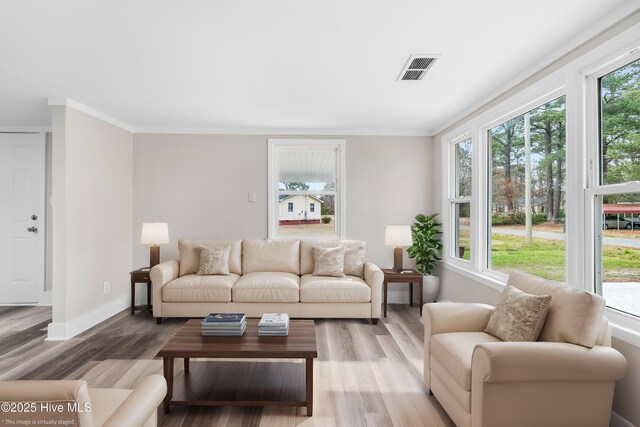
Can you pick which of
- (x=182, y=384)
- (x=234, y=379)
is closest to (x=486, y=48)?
(x=234, y=379)

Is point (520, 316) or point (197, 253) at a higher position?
point (197, 253)

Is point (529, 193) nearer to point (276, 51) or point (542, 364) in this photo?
point (542, 364)

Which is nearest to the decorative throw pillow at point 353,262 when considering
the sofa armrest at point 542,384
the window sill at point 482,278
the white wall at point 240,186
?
the white wall at point 240,186

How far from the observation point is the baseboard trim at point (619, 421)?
2.01 m

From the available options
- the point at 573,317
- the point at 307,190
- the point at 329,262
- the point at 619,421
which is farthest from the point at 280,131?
the point at 619,421

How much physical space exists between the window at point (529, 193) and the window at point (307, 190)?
7.11ft

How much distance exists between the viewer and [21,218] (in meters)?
5.01

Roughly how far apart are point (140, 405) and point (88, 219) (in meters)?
3.49

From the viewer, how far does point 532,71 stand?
2.91 meters

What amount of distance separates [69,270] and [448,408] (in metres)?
3.82

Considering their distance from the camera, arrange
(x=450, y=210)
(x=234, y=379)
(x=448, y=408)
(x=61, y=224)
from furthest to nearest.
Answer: (x=450, y=210), (x=61, y=224), (x=234, y=379), (x=448, y=408)

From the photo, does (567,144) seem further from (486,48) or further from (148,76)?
(148,76)

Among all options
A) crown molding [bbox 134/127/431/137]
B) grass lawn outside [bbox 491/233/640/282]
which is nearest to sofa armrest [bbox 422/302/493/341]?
grass lawn outside [bbox 491/233/640/282]

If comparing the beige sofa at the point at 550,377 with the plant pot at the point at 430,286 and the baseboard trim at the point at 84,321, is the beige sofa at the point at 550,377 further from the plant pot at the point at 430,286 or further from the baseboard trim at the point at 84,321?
the baseboard trim at the point at 84,321
